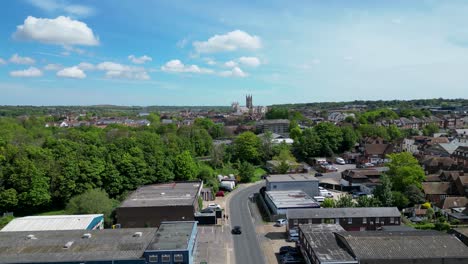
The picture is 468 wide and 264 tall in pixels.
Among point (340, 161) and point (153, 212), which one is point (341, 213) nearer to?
point (153, 212)

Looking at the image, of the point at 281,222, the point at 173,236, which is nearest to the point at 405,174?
the point at 281,222

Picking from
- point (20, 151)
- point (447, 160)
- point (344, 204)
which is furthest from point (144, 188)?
point (447, 160)

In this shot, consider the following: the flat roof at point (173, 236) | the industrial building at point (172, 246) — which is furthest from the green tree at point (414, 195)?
the industrial building at point (172, 246)

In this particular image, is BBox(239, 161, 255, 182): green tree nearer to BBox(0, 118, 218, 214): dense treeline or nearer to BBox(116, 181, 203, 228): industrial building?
BBox(0, 118, 218, 214): dense treeline

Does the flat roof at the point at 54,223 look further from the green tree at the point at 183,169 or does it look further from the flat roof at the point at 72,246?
the green tree at the point at 183,169

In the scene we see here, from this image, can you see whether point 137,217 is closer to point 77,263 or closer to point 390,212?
point 77,263
